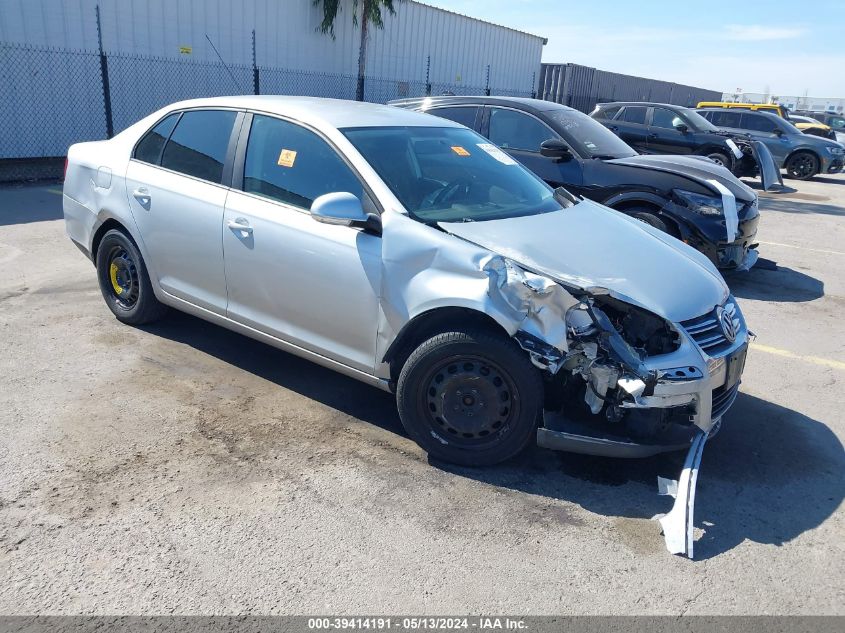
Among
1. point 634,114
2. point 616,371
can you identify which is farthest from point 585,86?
point 616,371

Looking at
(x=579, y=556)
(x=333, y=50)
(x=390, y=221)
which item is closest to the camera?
(x=579, y=556)

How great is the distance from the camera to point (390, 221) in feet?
11.7

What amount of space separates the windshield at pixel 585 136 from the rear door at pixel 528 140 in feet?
0.43

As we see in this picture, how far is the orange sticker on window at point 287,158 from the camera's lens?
4.05 m

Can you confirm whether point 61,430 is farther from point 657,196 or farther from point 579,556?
point 657,196

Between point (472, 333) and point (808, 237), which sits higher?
point (472, 333)

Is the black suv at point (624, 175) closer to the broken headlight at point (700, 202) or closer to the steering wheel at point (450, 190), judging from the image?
the broken headlight at point (700, 202)

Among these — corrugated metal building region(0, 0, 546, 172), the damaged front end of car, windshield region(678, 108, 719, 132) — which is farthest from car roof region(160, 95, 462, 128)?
windshield region(678, 108, 719, 132)

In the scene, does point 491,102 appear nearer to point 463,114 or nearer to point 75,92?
point 463,114

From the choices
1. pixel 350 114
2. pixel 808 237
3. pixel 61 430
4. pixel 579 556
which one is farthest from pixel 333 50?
pixel 579 556

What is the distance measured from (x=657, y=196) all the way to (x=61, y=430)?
5697 millimetres

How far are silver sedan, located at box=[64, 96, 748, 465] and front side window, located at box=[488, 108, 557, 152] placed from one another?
9.87ft

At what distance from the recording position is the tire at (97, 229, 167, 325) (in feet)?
16.0

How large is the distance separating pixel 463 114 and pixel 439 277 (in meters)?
5.05
